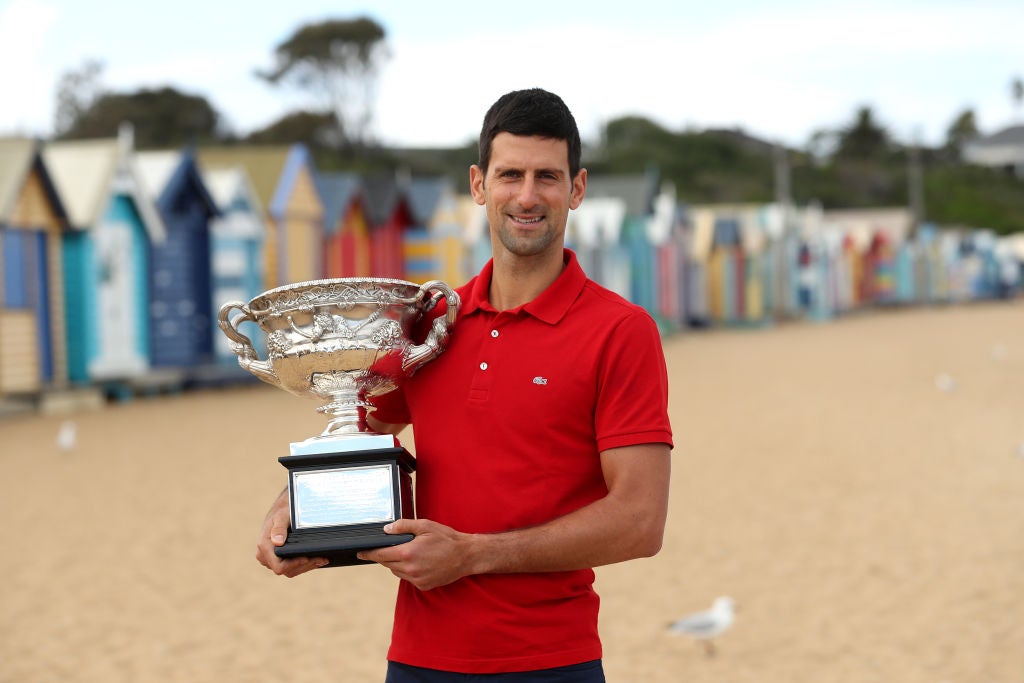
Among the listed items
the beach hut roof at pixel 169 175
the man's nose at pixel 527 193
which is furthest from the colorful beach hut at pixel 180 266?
the man's nose at pixel 527 193

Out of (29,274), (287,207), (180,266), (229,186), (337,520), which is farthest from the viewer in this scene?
(287,207)

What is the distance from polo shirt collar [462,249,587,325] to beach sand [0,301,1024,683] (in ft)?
12.9

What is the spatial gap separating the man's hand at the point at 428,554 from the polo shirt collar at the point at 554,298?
1.49 ft

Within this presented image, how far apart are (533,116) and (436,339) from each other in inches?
18.6

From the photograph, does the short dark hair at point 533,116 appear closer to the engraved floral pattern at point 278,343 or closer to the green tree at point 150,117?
the engraved floral pattern at point 278,343

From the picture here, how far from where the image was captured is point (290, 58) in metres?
66.5

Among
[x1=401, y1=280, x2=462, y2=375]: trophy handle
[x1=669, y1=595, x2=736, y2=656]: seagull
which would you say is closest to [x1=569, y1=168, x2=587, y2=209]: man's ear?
[x1=401, y1=280, x2=462, y2=375]: trophy handle

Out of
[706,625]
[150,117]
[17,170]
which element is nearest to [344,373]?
[706,625]

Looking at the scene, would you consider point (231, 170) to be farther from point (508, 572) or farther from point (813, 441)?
point (508, 572)

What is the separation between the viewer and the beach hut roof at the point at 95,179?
17.8 m

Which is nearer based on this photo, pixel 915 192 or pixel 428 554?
pixel 428 554

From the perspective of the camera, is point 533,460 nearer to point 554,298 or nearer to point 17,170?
point 554,298

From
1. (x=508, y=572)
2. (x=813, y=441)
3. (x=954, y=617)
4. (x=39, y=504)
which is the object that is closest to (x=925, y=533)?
(x=954, y=617)

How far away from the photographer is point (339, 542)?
2.46 m
